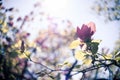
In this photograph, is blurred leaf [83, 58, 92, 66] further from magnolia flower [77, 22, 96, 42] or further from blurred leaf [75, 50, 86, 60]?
magnolia flower [77, 22, 96, 42]

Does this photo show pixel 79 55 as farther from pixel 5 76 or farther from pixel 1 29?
pixel 5 76

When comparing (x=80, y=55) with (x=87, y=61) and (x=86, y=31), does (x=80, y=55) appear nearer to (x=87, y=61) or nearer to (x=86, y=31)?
(x=87, y=61)

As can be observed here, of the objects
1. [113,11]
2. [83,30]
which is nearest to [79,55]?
[83,30]

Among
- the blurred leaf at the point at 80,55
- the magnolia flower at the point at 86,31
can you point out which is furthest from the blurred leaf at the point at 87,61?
the magnolia flower at the point at 86,31

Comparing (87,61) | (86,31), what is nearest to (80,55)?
(87,61)

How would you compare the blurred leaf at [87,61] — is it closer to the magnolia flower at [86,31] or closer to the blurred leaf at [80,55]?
the blurred leaf at [80,55]

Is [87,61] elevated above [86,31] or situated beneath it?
situated beneath

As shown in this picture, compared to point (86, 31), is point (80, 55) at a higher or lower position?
lower

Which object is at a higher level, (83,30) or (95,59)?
(83,30)
